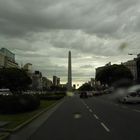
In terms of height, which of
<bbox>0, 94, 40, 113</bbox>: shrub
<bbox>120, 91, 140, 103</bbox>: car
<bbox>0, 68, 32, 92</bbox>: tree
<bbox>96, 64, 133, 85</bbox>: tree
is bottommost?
<bbox>0, 94, 40, 113</bbox>: shrub

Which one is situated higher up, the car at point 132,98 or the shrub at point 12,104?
the car at point 132,98

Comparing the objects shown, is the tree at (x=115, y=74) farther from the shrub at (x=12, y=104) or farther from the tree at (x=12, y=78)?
the shrub at (x=12, y=104)

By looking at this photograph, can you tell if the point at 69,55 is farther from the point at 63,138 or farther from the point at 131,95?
the point at 63,138

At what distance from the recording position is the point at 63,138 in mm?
12688

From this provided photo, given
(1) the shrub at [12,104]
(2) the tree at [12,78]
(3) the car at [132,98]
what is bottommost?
(1) the shrub at [12,104]

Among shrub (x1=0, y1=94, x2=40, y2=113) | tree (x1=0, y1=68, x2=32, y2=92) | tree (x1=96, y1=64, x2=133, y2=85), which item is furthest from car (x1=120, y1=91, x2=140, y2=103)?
tree (x1=96, y1=64, x2=133, y2=85)

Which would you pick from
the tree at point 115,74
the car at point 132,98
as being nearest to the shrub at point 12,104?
the car at point 132,98

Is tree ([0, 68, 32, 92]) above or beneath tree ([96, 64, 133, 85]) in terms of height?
beneath

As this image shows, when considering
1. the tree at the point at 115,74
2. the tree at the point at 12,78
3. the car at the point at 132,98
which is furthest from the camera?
the tree at the point at 115,74

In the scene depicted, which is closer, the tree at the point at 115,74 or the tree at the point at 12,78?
the tree at the point at 12,78

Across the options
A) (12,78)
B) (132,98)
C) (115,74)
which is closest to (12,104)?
(132,98)

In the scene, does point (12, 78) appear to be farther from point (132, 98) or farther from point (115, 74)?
point (132, 98)

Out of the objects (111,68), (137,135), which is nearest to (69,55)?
(111,68)

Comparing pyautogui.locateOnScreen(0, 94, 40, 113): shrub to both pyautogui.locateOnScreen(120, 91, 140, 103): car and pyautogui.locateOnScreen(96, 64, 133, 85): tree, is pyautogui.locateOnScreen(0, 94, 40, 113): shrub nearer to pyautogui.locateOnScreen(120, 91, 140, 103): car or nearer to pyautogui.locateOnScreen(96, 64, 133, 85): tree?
pyautogui.locateOnScreen(120, 91, 140, 103): car
